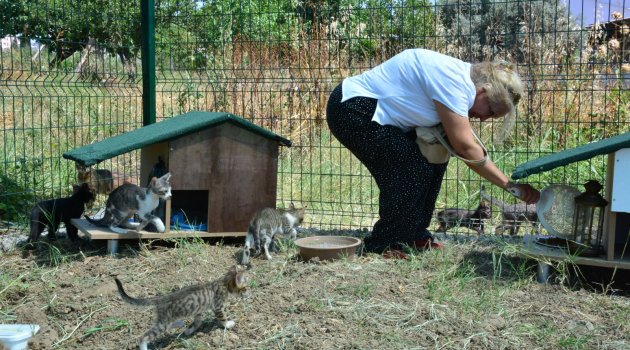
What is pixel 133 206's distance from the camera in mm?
6148

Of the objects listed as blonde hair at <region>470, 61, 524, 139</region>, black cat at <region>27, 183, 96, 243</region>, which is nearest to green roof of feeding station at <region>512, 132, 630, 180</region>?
blonde hair at <region>470, 61, 524, 139</region>

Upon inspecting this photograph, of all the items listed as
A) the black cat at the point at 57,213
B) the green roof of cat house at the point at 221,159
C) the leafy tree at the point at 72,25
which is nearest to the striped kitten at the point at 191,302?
the green roof of cat house at the point at 221,159

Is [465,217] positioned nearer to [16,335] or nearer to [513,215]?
[513,215]

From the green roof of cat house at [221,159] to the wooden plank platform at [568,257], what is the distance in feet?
7.56

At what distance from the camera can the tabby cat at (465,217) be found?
733 centimetres

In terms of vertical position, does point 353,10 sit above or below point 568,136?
above

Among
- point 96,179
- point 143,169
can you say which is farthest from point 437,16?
point 96,179

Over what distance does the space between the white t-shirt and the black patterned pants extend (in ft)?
0.28

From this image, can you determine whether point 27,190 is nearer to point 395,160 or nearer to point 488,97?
point 395,160

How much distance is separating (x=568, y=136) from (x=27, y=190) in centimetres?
620

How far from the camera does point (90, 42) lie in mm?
7715

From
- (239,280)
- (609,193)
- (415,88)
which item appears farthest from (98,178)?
(609,193)

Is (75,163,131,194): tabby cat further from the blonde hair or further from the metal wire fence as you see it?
the blonde hair

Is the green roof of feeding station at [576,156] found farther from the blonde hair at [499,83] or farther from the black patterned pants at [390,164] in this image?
the black patterned pants at [390,164]
